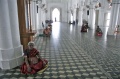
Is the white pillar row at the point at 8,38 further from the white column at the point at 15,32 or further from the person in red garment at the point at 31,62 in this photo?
the person in red garment at the point at 31,62

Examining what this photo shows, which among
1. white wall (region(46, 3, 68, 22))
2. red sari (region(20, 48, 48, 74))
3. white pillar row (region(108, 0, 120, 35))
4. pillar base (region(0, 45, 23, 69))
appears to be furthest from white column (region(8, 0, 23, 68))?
white wall (region(46, 3, 68, 22))

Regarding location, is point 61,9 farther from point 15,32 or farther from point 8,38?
point 8,38

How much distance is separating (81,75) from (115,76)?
1.04 m

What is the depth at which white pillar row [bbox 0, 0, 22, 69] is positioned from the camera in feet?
13.4

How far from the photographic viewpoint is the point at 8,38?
4258 millimetres

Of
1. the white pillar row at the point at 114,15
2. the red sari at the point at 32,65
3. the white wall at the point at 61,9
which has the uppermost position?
the white wall at the point at 61,9

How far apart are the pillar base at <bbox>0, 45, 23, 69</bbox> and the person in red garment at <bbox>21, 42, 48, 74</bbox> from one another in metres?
0.48

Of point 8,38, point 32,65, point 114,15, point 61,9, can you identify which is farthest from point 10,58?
point 61,9

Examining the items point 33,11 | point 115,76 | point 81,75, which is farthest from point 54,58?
point 33,11

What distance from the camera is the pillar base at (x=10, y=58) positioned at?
14.0ft

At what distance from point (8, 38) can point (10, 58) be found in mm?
684

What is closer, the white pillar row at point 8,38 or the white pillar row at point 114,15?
the white pillar row at point 8,38

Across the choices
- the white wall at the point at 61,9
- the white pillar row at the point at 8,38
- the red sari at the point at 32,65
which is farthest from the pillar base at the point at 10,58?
the white wall at the point at 61,9

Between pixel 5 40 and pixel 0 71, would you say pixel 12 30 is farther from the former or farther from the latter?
pixel 0 71
